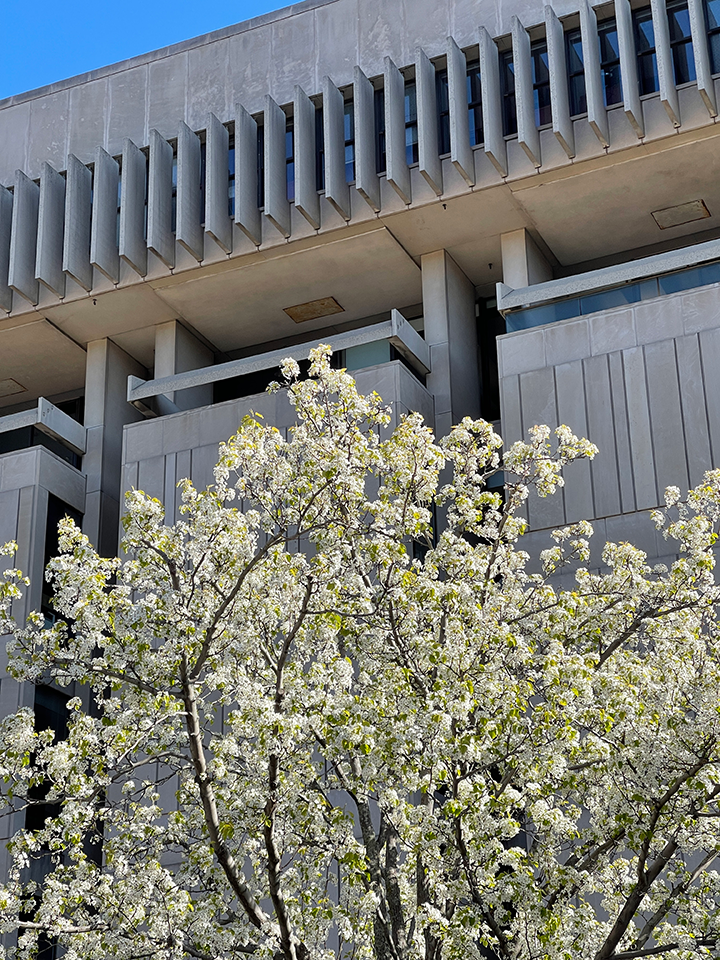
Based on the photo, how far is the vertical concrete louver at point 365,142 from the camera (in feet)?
87.8

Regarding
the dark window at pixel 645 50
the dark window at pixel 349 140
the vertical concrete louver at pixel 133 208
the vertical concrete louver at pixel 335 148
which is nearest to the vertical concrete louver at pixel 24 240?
the vertical concrete louver at pixel 133 208

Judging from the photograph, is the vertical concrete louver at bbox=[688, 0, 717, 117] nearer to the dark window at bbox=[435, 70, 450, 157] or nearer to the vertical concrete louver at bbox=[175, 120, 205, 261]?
the dark window at bbox=[435, 70, 450, 157]

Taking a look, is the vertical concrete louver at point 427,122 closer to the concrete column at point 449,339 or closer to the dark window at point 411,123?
the dark window at point 411,123

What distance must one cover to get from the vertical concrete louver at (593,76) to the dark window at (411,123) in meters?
3.63

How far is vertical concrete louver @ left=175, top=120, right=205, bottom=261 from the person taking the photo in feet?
92.3

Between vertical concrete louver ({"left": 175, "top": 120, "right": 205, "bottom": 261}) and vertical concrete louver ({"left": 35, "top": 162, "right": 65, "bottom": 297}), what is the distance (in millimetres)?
3146

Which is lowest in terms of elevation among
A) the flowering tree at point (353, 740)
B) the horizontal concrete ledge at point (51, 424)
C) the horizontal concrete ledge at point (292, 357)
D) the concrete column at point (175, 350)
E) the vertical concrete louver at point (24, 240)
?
the flowering tree at point (353, 740)

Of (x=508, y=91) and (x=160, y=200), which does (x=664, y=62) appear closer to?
(x=508, y=91)

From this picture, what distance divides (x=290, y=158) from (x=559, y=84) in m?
5.91

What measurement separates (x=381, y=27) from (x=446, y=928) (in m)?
21.3

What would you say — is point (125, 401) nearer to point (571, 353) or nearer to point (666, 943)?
point (571, 353)

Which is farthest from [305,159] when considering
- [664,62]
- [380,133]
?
[664,62]

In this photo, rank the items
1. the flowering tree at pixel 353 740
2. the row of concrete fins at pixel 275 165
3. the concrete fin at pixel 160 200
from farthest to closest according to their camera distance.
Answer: the concrete fin at pixel 160 200
the row of concrete fins at pixel 275 165
the flowering tree at pixel 353 740

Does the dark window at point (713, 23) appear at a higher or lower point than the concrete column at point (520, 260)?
higher
